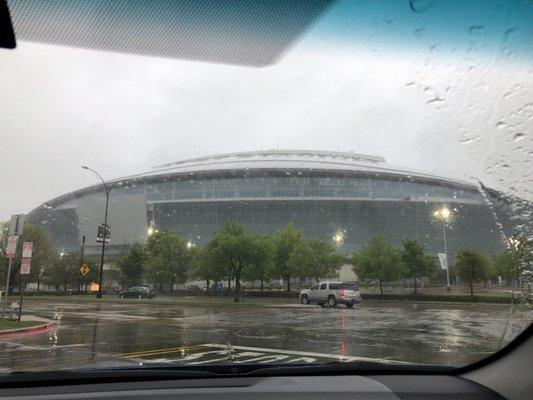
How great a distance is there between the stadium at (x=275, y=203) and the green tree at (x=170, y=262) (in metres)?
0.12

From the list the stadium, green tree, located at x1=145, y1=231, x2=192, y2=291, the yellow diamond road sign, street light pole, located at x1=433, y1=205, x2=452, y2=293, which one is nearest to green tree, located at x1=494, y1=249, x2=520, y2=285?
the stadium

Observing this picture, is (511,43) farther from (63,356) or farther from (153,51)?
(63,356)

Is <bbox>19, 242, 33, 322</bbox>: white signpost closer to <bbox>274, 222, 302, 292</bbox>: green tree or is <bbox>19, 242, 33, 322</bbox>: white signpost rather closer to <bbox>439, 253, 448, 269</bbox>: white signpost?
<bbox>274, 222, 302, 292</bbox>: green tree

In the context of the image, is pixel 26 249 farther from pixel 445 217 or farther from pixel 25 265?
pixel 445 217

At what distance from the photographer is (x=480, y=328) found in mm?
5387

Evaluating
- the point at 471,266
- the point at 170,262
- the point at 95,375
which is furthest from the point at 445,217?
the point at 95,375

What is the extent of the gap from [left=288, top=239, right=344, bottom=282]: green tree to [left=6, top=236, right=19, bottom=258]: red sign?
247 cm

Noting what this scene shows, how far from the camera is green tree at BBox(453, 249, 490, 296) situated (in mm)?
3505

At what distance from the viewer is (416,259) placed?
13.7 ft

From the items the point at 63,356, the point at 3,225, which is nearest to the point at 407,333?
the point at 63,356

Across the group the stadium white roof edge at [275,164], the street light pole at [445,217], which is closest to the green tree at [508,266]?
the street light pole at [445,217]

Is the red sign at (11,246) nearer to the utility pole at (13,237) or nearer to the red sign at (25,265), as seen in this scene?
the utility pole at (13,237)

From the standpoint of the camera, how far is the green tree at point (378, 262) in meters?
4.28

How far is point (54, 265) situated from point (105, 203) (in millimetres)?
876
